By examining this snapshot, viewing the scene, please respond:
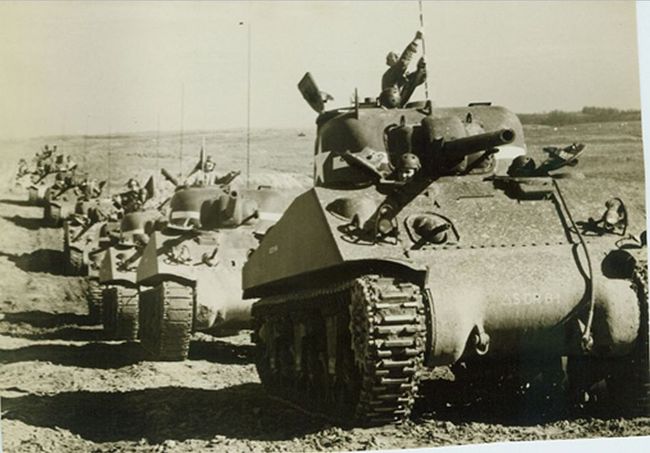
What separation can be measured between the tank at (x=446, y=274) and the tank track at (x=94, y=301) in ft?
4.23

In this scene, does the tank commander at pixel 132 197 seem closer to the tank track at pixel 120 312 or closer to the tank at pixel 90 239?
the tank at pixel 90 239

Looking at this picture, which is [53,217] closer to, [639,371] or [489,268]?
[489,268]

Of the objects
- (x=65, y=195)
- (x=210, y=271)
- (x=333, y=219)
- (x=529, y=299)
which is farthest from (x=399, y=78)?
(x=65, y=195)

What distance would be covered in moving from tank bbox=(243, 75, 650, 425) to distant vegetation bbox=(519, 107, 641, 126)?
0.60 m

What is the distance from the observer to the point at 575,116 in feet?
26.9

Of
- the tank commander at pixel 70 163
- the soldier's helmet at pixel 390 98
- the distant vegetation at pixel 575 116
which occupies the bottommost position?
the tank commander at pixel 70 163

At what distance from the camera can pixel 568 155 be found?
7.11m

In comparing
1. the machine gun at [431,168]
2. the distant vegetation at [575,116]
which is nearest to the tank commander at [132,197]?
the machine gun at [431,168]

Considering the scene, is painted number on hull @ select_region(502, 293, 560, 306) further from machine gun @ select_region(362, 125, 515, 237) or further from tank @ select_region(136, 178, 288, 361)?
tank @ select_region(136, 178, 288, 361)

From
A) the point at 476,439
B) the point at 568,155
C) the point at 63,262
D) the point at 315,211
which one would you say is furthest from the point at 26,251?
the point at 568,155

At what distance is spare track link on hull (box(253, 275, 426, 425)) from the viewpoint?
589 cm

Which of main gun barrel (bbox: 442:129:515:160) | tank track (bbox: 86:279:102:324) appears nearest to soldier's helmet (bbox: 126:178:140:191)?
tank track (bbox: 86:279:102:324)

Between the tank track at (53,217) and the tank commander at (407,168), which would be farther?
the tank track at (53,217)

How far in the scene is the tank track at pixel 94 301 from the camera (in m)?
7.80
